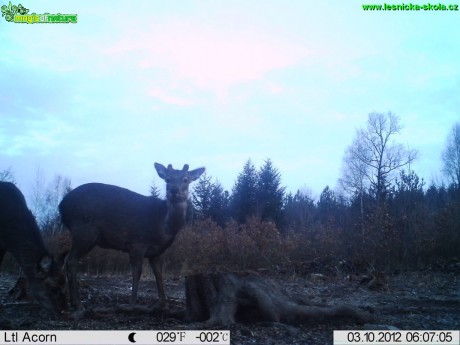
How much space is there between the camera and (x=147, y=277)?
41.8 feet

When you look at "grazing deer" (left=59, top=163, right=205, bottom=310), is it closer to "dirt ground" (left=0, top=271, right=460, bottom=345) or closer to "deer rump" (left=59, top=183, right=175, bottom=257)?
"deer rump" (left=59, top=183, right=175, bottom=257)

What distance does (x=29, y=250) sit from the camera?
6.25m

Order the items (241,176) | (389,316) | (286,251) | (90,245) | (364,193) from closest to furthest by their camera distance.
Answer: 1. (389,316)
2. (90,245)
3. (286,251)
4. (364,193)
5. (241,176)

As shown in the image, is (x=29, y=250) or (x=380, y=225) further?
(x=380, y=225)

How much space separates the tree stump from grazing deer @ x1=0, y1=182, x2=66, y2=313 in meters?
1.83

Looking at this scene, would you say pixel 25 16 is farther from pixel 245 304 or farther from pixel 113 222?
pixel 245 304

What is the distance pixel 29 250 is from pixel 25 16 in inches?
122

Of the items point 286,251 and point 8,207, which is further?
point 286,251

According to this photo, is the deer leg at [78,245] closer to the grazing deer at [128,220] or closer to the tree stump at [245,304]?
the grazing deer at [128,220]

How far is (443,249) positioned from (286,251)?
4.48 meters

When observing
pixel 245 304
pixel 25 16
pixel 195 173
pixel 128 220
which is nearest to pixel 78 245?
pixel 128 220

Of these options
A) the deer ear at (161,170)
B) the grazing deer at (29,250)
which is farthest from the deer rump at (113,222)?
the grazing deer at (29,250)

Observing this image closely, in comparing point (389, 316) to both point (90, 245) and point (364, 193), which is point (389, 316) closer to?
point (90, 245)

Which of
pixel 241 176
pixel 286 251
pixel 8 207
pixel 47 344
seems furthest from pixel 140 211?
pixel 241 176
